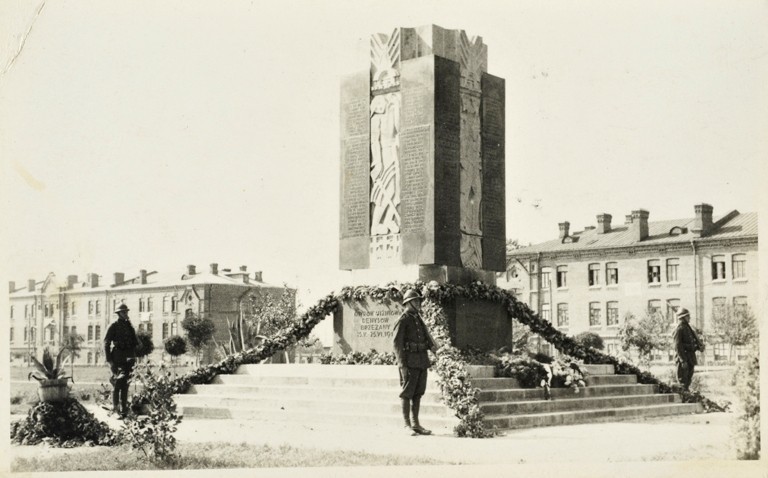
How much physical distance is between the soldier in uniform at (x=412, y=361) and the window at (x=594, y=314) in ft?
182

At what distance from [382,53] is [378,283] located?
15.3 ft

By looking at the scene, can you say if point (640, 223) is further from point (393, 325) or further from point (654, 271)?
point (393, 325)

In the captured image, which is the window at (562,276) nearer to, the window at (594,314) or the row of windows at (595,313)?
the row of windows at (595,313)

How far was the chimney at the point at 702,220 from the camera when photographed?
60.4 m

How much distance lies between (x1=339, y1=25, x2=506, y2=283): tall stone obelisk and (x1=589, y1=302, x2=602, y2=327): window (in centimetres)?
4928

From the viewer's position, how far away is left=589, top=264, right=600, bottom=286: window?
68188 mm

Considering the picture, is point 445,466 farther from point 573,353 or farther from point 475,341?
point 573,353

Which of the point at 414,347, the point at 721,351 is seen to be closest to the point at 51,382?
the point at 414,347

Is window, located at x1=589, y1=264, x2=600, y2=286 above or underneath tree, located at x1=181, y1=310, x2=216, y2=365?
above

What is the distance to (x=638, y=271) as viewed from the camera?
215ft

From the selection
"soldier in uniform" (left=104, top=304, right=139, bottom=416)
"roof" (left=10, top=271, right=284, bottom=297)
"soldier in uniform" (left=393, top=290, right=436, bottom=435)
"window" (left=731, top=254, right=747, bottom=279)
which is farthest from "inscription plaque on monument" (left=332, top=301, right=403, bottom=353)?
"roof" (left=10, top=271, right=284, bottom=297)

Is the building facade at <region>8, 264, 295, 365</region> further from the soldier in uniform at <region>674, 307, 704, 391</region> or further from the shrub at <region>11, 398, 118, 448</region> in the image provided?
the shrub at <region>11, 398, 118, 448</region>

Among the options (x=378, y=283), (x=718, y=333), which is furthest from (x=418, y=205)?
(x=718, y=333)

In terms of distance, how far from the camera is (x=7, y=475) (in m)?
10.6
